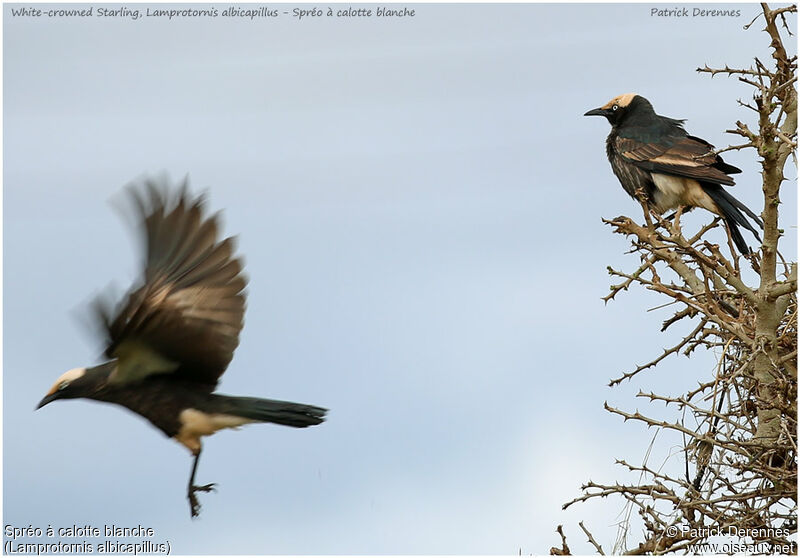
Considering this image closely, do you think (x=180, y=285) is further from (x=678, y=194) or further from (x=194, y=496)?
(x=678, y=194)

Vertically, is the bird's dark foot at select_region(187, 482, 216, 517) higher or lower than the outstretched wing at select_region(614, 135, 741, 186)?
lower

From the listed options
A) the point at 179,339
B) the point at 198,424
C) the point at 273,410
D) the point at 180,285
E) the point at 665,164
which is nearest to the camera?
the point at 180,285

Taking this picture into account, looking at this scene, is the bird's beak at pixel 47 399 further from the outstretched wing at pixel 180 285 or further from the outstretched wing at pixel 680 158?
the outstretched wing at pixel 680 158

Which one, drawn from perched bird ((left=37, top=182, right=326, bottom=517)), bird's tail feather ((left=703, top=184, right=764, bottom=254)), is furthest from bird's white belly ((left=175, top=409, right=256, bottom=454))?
bird's tail feather ((left=703, top=184, right=764, bottom=254))

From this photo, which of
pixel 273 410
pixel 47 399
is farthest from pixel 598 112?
pixel 47 399

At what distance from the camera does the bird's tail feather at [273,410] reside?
222 inches

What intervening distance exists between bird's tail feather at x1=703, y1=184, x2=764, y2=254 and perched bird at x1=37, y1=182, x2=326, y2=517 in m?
3.86

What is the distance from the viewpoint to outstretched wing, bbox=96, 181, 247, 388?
17.9 ft

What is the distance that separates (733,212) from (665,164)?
0.77 metres

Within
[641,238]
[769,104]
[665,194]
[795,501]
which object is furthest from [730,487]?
[665,194]

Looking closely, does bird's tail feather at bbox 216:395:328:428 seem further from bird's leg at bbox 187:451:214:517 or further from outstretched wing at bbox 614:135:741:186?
outstretched wing at bbox 614:135:741:186

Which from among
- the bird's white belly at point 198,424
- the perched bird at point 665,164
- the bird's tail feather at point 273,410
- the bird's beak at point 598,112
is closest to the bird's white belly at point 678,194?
the perched bird at point 665,164

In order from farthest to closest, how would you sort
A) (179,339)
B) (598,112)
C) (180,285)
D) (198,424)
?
(598,112) < (198,424) < (179,339) < (180,285)

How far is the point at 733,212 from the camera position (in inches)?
321
